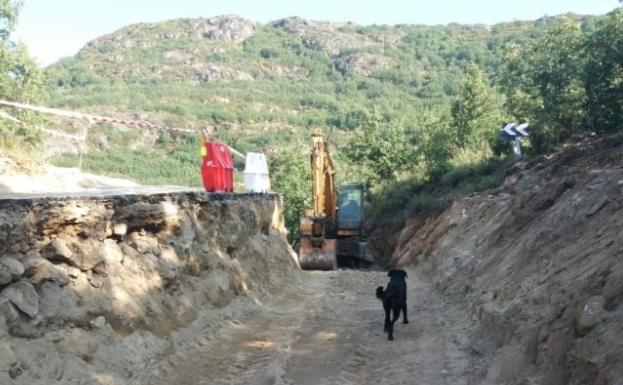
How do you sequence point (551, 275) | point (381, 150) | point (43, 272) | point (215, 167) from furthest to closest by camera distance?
point (381, 150)
point (215, 167)
point (551, 275)
point (43, 272)

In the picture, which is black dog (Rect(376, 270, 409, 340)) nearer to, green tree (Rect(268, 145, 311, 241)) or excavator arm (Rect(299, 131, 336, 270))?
excavator arm (Rect(299, 131, 336, 270))

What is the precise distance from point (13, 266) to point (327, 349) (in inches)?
182

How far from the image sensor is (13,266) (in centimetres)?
602

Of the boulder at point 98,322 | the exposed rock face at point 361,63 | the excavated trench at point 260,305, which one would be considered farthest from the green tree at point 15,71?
the exposed rock face at point 361,63

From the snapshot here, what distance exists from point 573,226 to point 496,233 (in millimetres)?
4947

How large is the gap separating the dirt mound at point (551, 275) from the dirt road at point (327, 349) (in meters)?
0.53

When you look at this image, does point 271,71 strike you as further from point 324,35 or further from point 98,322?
point 98,322

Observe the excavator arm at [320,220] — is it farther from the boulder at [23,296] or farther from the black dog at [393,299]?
the boulder at [23,296]

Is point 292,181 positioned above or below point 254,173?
below

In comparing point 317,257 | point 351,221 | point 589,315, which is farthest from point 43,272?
point 351,221

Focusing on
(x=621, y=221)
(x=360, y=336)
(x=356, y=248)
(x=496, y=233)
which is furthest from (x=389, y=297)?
(x=356, y=248)

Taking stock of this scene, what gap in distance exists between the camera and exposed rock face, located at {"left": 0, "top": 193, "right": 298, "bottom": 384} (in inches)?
234

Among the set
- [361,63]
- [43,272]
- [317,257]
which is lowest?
[317,257]

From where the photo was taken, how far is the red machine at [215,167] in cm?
1306
